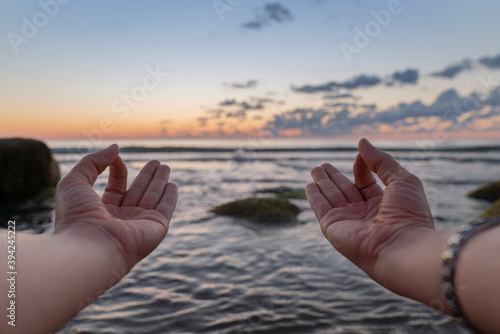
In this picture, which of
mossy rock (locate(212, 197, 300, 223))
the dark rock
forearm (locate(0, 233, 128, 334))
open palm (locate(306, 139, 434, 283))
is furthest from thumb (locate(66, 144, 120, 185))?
the dark rock

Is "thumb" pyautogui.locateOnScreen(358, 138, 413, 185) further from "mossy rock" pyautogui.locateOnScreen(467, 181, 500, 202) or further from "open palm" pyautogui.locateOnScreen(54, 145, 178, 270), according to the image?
"mossy rock" pyautogui.locateOnScreen(467, 181, 500, 202)

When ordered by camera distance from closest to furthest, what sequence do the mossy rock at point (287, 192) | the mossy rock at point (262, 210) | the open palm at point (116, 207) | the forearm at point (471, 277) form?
1. the forearm at point (471, 277)
2. the open palm at point (116, 207)
3. the mossy rock at point (262, 210)
4. the mossy rock at point (287, 192)

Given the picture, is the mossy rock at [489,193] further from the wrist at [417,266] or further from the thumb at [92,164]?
the thumb at [92,164]

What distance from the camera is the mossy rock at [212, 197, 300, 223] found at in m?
9.38

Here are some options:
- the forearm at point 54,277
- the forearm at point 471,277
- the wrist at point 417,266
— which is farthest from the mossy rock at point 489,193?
the forearm at point 54,277

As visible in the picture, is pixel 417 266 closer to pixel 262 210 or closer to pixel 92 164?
pixel 92 164

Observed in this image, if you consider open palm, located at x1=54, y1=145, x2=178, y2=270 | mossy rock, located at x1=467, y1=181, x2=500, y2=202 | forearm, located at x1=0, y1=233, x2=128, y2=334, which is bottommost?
mossy rock, located at x1=467, y1=181, x2=500, y2=202

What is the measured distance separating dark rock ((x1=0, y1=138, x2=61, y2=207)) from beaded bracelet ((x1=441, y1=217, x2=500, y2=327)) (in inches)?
520

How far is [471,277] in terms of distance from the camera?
1694mm

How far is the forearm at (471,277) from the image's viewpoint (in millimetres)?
1632

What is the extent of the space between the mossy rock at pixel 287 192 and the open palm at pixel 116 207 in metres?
10.4

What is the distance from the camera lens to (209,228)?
8.49 m

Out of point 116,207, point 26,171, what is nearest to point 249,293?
point 116,207

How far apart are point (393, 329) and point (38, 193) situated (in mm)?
12743
